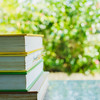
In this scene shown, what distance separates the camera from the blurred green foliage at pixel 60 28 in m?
2.15

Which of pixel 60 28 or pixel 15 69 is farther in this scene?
pixel 60 28

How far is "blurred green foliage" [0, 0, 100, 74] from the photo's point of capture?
7.06 feet

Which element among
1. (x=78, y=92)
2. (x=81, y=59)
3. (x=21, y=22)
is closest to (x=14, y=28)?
(x=21, y=22)

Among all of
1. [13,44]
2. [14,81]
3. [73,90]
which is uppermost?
[13,44]

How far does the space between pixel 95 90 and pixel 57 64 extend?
76cm

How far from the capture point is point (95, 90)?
151cm

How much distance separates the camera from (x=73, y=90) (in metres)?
1.51

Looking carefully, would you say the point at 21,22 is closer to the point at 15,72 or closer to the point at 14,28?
the point at 14,28

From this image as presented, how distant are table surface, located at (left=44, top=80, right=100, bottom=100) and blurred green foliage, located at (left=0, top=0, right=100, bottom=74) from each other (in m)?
0.50

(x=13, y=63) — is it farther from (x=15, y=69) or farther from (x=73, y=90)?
(x=73, y=90)

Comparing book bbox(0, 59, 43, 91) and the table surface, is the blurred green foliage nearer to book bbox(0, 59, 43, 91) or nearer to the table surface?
the table surface

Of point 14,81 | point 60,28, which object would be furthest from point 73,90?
point 60,28


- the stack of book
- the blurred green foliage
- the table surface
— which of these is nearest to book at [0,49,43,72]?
the stack of book

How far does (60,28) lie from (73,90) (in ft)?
2.63
